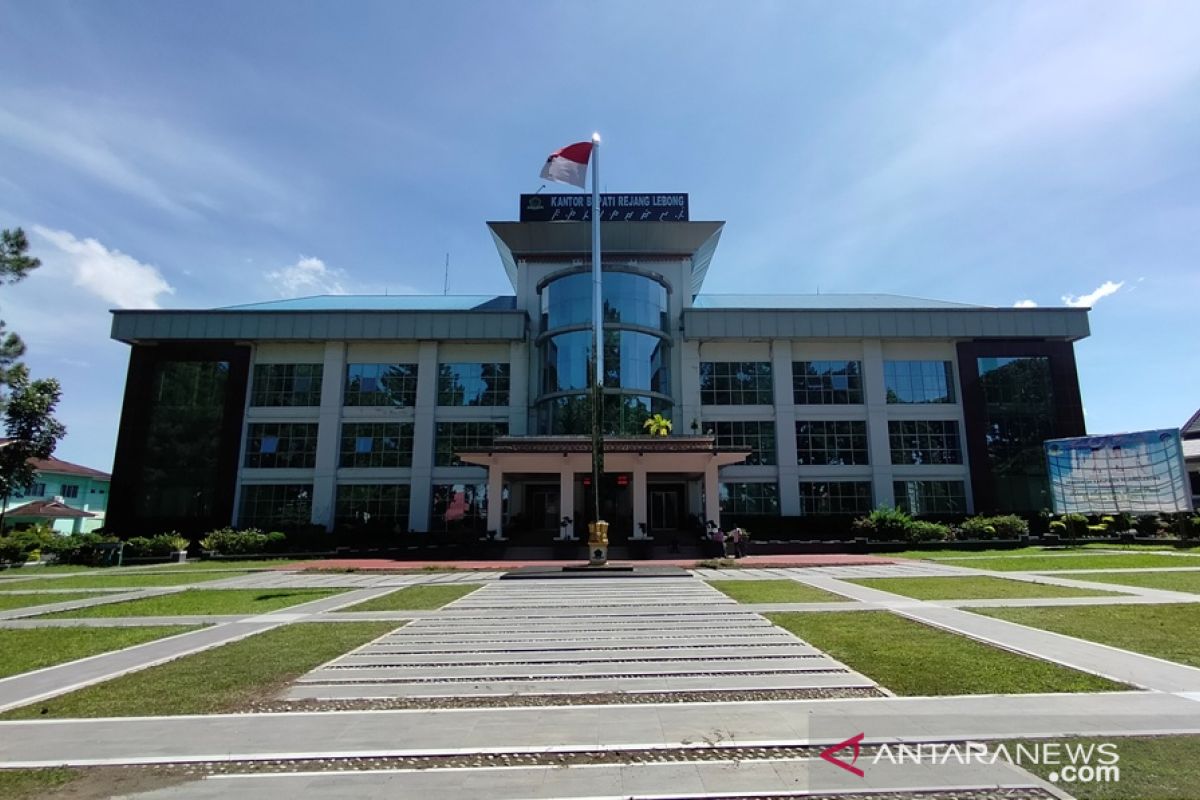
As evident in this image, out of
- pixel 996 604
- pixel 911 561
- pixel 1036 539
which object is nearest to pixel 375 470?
pixel 911 561

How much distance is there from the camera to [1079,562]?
2195 cm

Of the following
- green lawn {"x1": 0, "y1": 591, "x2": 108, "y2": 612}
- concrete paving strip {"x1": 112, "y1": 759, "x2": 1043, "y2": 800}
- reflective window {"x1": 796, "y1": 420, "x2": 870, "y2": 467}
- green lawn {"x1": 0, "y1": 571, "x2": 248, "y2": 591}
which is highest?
reflective window {"x1": 796, "y1": 420, "x2": 870, "y2": 467}

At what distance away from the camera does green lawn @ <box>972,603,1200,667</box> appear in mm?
8162

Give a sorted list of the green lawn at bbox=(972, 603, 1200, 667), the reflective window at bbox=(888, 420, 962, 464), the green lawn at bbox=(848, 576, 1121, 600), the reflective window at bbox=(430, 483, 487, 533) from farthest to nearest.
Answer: the reflective window at bbox=(888, 420, 962, 464) → the reflective window at bbox=(430, 483, 487, 533) → the green lawn at bbox=(848, 576, 1121, 600) → the green lawn at bbox=(972, 603, 1200, 667)

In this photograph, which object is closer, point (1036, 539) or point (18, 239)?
point (18, 239)

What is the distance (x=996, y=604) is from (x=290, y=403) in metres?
43.1

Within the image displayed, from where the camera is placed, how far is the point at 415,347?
43531mm

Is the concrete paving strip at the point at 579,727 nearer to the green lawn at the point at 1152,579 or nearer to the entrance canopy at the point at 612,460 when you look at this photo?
the green lawn at the point at 1152,579

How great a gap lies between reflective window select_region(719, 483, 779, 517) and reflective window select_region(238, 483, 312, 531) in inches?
1108

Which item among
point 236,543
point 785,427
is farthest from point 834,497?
point 236,543

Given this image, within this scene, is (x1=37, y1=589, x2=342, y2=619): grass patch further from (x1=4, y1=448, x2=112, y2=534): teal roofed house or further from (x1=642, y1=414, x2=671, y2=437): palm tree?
(x1=4, y1=448, x2=112, y2=534): teal roofed house

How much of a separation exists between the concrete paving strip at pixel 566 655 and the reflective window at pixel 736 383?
33938 millimetres

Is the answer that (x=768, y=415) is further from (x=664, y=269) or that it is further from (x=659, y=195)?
(x=659, y=195)

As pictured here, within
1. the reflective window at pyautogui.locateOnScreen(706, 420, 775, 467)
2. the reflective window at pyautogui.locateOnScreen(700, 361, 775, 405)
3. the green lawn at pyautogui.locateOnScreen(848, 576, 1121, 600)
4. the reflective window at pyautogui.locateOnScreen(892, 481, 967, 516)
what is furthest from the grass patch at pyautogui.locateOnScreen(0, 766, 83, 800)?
the reflective window at pyautogui.locateOnScreen(892, 481, 967, 516)
